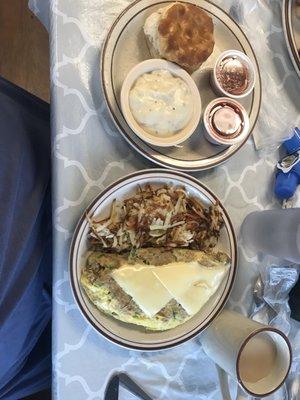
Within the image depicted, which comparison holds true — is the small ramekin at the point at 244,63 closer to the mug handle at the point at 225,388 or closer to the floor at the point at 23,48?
the mug handle at the point at 225,388

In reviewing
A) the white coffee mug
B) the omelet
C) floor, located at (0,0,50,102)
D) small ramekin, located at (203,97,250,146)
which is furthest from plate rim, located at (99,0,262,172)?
floor, located at (0,0,50,102)

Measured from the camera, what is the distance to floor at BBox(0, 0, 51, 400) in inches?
71.9

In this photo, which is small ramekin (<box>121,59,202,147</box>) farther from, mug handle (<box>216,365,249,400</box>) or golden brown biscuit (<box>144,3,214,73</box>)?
mug handle (<box>216,365,249,400</box>)

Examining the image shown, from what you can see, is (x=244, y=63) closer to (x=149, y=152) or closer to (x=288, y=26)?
(x=288, y=26)

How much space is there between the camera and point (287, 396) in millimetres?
1125

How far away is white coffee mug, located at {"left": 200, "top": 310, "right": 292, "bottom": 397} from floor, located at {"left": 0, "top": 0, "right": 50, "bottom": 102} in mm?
1153

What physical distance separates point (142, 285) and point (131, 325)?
0.36ft

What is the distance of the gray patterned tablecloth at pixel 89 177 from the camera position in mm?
965

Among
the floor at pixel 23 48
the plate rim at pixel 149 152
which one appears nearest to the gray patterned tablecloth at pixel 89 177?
the plate rim at pixel 149 152

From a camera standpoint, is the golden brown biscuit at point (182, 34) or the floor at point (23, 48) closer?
the golden brown biscuit at point (182, 34)

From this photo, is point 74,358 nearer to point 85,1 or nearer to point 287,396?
point 287,396

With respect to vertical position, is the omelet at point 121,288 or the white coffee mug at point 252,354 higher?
the omelet at point 121,288

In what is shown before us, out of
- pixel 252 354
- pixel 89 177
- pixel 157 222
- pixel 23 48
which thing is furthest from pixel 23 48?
pixel 252 354

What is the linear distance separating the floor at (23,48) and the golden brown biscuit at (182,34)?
931 mm
